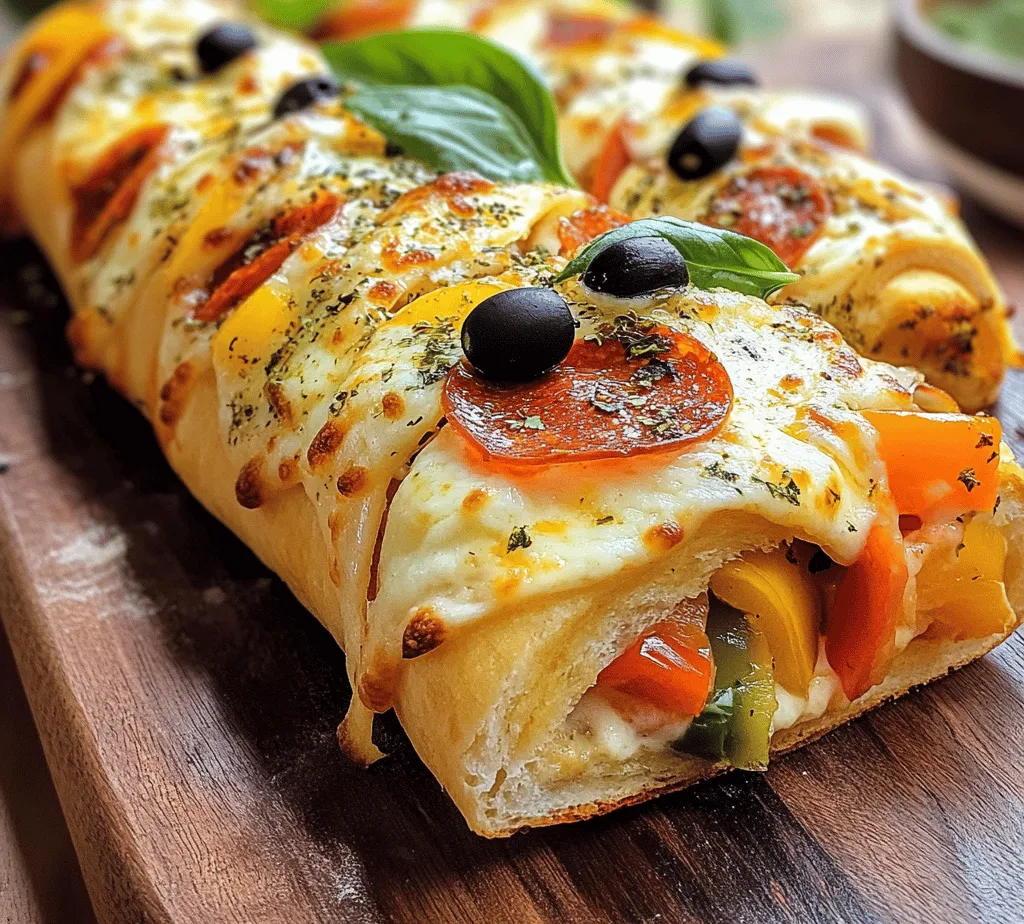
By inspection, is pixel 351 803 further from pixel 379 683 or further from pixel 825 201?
pixel 825 201

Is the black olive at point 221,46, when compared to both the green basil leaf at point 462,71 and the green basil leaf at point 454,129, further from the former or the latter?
the green basil leaf at point 454,129

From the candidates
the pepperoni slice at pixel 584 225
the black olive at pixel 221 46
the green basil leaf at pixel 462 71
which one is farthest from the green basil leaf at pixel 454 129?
the black olive at pixel 221 46

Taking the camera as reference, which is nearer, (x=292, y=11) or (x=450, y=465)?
(x=450, y=465)

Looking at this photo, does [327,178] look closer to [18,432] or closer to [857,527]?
[18,432]

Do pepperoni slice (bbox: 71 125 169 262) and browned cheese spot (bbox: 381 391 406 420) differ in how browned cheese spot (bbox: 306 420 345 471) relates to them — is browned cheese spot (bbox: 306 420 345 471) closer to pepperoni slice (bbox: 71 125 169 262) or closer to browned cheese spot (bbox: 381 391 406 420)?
browned cheese spot (bbox: 381 391 406 420)

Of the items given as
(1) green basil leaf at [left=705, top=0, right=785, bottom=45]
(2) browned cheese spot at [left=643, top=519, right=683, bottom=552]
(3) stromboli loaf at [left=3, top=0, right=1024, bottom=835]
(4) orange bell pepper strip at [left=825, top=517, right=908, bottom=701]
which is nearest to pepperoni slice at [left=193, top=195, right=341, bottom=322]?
(3) stromboli loaf at [left=3, top=0, right=1024, bottom=835]

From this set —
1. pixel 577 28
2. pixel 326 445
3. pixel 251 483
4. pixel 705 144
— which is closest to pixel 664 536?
pixel 326 445

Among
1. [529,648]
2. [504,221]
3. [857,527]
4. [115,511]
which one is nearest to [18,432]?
[115,511]
